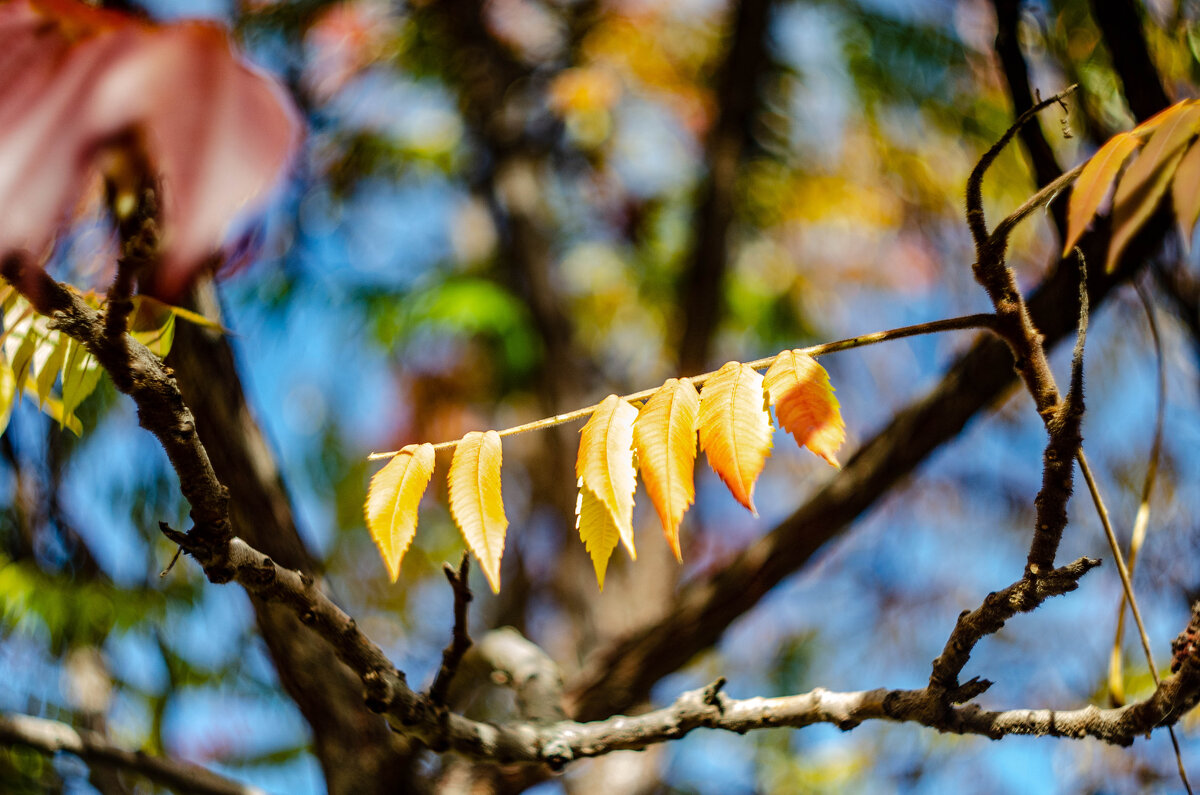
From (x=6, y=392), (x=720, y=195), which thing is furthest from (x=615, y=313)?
(x=6, y=392)

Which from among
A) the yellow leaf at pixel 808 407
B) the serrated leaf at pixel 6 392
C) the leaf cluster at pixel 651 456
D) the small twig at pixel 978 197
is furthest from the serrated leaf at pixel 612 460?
the serrated leaf at pixel 6 392

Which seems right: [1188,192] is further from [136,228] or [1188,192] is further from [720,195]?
[720,195]

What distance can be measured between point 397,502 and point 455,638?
0.26 meters

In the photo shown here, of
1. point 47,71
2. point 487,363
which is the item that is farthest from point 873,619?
point 47,71

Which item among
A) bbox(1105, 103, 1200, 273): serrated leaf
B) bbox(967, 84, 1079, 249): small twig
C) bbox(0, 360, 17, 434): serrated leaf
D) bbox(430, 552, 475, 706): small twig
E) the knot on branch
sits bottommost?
the knot on branch

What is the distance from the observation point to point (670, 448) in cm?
67

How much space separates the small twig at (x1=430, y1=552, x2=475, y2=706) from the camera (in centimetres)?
88

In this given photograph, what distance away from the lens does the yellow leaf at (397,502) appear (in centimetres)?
70

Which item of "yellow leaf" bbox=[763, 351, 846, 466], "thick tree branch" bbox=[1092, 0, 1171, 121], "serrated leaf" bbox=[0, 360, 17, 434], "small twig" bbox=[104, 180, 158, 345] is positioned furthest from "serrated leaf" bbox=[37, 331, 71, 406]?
"thick tree branch" bbox=[1092, 0, 1171, 121]

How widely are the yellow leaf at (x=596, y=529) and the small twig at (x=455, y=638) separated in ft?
0.55

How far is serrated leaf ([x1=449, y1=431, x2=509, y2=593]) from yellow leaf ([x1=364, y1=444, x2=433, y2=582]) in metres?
0.04

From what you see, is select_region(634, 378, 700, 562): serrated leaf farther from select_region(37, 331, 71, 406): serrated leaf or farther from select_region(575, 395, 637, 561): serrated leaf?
select_region(37, 331, 71, 406): serrated leaf

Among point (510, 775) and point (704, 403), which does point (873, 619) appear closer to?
point (510, 775)

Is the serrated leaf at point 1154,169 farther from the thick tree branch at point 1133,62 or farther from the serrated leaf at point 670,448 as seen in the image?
the thick tree branch at point 1133,62
